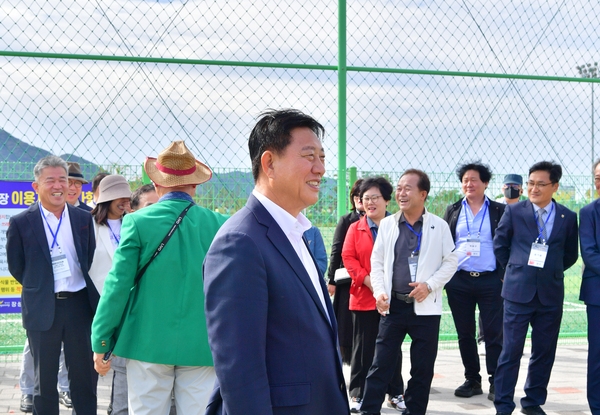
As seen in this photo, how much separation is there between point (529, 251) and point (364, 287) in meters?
1.42

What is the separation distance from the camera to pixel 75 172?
665 cm

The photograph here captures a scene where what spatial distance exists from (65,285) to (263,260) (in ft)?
10.1

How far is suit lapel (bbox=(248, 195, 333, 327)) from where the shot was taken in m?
2.25

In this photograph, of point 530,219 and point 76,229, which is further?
point 530,219

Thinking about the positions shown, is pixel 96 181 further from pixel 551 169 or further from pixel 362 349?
pixel 551 169

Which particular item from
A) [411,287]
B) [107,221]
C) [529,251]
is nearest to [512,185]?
[529,251]

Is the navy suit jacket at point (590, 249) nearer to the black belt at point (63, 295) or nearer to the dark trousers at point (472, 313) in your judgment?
the dark trousers at point (472, 313)

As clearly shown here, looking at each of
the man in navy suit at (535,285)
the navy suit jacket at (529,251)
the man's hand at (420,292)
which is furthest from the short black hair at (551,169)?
the man's hand at (420,292)

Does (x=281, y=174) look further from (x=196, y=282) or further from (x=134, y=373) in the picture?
(x=134, y=373)

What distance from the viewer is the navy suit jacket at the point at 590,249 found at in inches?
223

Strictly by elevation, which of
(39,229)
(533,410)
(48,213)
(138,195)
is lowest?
(533,410)

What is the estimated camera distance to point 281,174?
2.34 metres

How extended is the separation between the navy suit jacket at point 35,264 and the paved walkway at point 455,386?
1.50 meters

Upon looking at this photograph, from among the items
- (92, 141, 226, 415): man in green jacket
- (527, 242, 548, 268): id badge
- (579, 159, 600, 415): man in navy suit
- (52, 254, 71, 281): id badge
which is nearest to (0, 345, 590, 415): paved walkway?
(579, 159, 600, 415): man in navy suit
